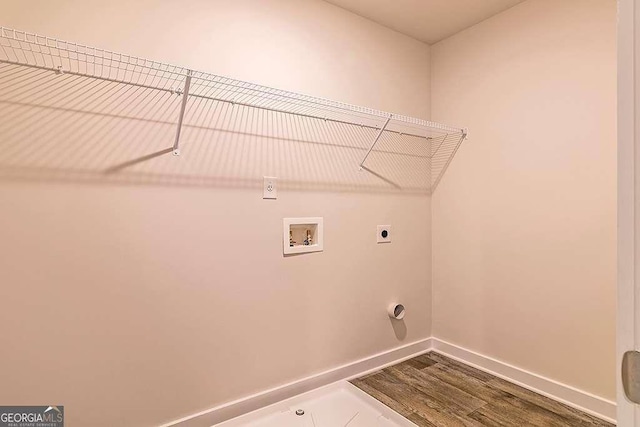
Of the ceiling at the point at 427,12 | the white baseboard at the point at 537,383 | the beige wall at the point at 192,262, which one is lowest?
the white baseboard at the point at 537,383

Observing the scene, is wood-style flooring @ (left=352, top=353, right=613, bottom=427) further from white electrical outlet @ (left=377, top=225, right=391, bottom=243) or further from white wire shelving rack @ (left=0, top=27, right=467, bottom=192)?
white wire shelving rack @ (left=0, top=27, right=467, bottom=192)

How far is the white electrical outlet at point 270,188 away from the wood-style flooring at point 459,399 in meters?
1.28

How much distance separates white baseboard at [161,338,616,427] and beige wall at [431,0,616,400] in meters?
0.05

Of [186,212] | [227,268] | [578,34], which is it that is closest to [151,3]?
[186,212]

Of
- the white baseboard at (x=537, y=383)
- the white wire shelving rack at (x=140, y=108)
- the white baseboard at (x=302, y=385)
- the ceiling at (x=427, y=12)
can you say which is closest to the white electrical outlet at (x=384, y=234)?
the white wire shelving rack at (x=140, y=108)

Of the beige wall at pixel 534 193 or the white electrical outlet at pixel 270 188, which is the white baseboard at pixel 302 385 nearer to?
the beige wall at pixel 534 193

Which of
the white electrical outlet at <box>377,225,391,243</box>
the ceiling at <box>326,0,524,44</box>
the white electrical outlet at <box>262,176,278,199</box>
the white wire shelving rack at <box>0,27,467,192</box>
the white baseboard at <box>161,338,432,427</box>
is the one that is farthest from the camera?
the white electrical outlet at <box>377,225,391,243</box>

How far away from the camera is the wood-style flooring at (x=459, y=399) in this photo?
1.73 meters

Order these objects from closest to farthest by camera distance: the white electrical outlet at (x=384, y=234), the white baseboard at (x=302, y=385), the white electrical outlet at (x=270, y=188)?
the white baseboard at (x=302, y=385)
the white electrical outlet at (x=270, y=188)
the white electrical outlet at (x=384, y=234)

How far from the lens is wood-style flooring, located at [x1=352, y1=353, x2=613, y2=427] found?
5.68 feet

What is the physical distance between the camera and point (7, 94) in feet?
4.21

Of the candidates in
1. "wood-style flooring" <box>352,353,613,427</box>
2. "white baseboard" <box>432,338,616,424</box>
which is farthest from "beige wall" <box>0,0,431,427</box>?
"white baseboard" <box>432,338,616,424</box>

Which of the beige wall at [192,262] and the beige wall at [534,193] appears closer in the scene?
the beige wall at [192,262]

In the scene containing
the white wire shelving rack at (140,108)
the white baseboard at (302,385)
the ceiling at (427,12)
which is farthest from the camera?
the ceiling at (427,12)
